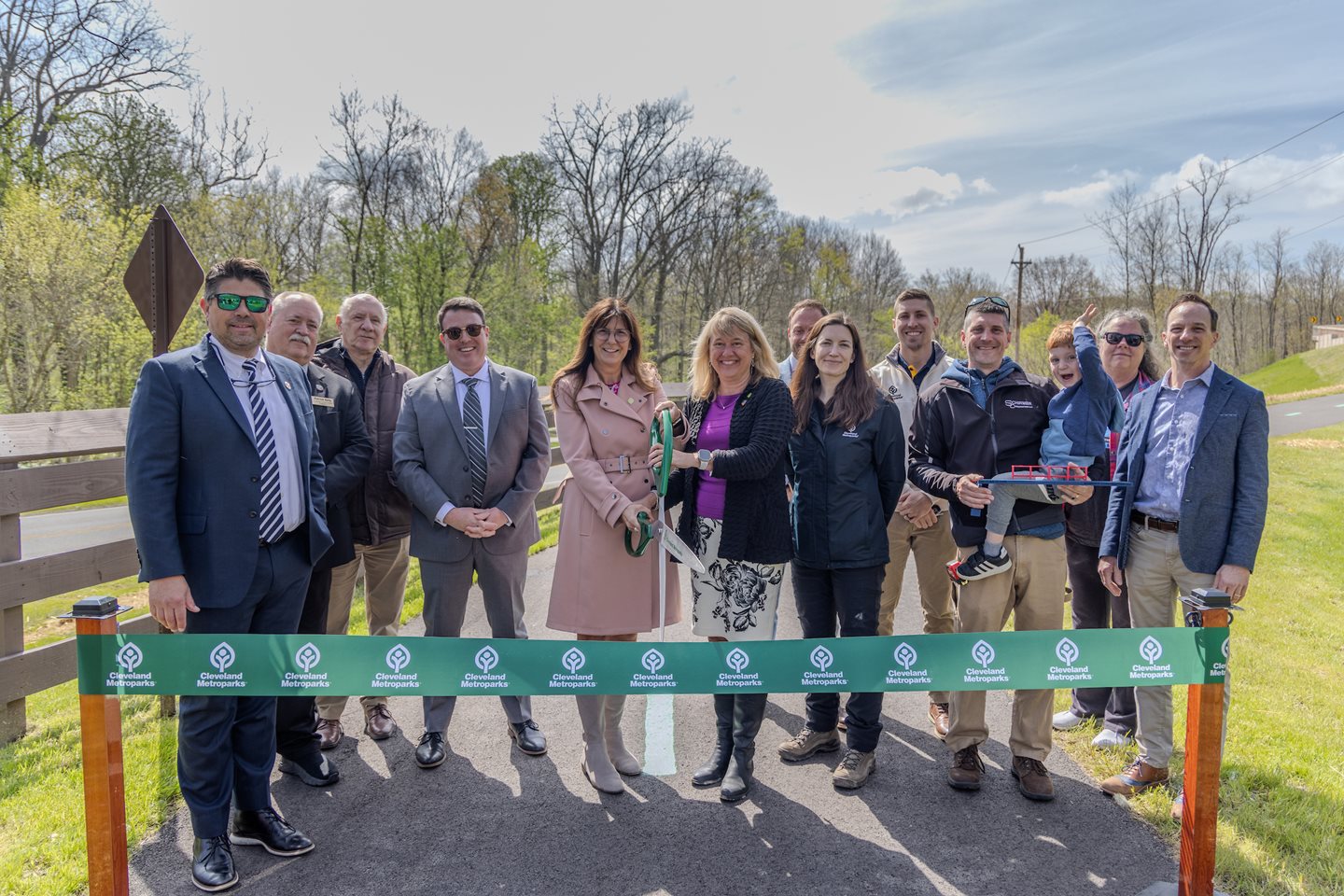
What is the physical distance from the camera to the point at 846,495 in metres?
3.70

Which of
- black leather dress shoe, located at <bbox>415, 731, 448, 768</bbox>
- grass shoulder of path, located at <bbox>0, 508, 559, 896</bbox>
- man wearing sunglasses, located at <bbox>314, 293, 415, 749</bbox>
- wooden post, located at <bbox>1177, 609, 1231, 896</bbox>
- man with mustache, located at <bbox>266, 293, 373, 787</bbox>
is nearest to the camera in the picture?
wooden post, located at <bbox>1177, 609, 1231, 896</bbox>

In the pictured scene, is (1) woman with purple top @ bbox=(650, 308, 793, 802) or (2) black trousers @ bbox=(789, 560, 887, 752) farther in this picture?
(2) black trousers @ bbox=(789, 560, 887, 752)

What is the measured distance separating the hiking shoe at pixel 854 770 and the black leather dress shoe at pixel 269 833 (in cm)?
239

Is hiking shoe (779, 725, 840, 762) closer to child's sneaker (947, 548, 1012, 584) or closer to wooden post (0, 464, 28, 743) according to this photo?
child's sneaker (947, 548, 1012, 584)

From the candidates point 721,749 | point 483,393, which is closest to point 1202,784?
point 721,749

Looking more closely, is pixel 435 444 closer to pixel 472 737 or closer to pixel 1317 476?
pixel 472 737

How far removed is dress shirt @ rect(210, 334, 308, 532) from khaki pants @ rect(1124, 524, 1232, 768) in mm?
3886

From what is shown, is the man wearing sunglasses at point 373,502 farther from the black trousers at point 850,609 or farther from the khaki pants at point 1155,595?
the khaki pants at point 1155,595

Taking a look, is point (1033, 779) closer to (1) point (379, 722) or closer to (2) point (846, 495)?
(2) point (846, 495)

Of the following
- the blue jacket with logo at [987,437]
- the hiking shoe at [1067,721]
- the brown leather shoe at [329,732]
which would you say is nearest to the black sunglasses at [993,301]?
the blue jacket with logo at [987,437]

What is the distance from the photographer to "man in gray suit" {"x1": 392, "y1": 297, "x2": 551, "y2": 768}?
13.1 feet

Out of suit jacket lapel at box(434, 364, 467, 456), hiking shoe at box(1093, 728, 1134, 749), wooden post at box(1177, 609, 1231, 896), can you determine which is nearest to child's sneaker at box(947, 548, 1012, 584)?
wooden post at box(1177, 609, 1231, 896)

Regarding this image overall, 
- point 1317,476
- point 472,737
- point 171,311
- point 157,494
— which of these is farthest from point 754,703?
point 1317,476

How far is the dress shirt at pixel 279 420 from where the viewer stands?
3127 millimetres
